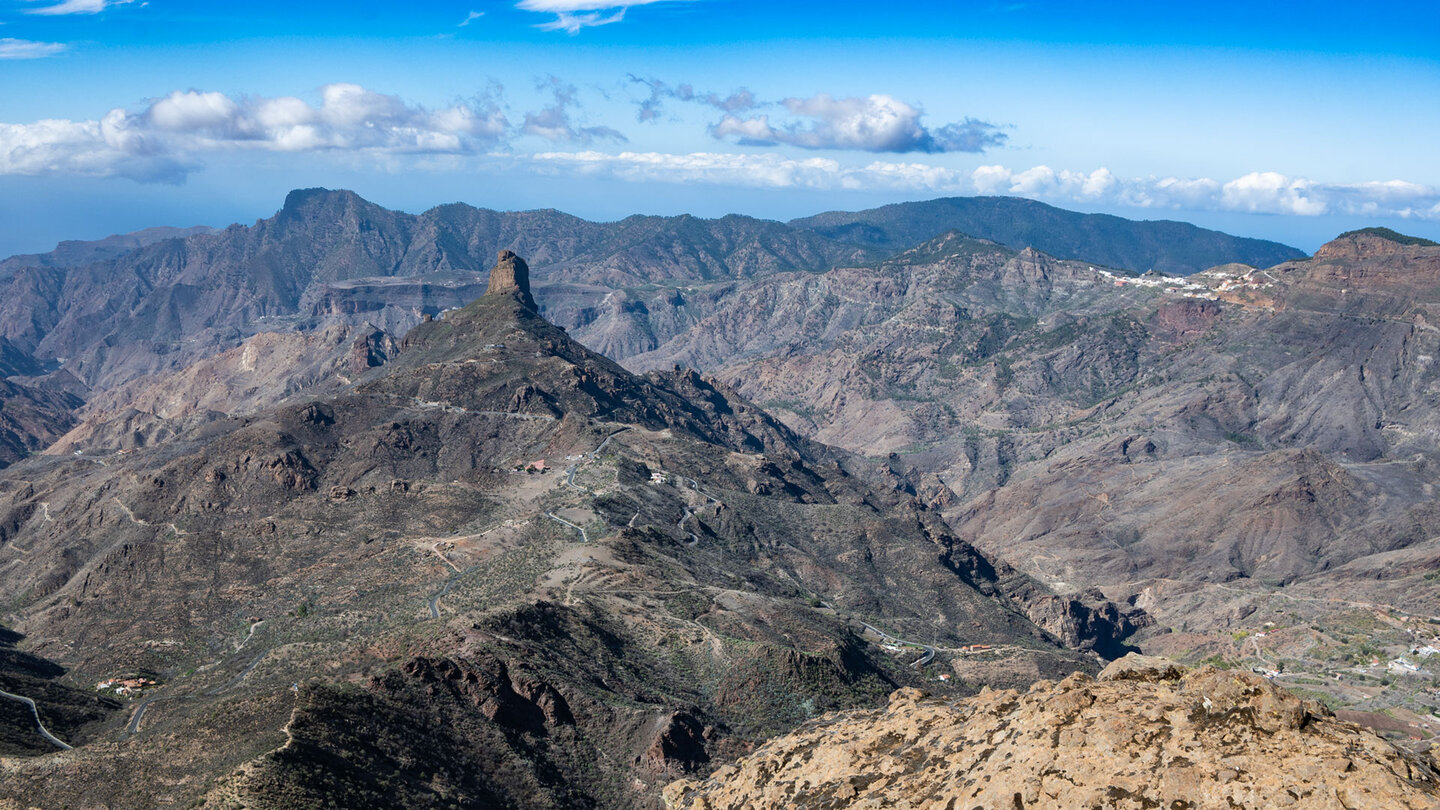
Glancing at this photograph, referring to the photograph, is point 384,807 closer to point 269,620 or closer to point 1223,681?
point 1223,681

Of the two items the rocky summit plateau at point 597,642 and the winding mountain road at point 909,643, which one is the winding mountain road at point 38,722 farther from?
the winding mountain road at point 909,643

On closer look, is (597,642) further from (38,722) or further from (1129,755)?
(1129,755)

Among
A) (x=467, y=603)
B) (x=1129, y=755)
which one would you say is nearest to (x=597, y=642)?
(x=467, y=603)

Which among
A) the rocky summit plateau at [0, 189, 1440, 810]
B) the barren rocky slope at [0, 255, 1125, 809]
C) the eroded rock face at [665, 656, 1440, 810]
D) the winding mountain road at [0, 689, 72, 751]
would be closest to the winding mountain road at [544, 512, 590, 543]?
the barren rocky slope at [0, 255, 1125, 809]

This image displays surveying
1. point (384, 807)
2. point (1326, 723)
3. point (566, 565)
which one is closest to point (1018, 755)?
point (1326, 723)

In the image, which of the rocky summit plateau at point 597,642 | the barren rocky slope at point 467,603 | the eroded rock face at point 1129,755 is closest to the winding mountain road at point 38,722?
the rocky summit plateau at point 597,642
